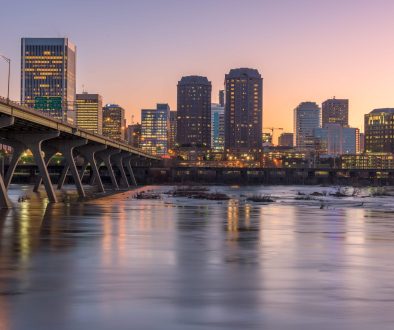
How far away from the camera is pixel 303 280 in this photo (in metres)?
22.1

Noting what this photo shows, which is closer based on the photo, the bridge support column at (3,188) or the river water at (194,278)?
the river water at (194,278)

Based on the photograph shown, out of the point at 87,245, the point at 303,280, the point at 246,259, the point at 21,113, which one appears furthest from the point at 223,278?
the point at 21,113

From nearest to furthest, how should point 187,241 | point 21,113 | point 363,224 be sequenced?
point 187,241, point 363,224, point 21,113

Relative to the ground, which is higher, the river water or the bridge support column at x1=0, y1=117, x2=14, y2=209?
the bridge support column at x1=0, y1=117, x2=14, y2=209

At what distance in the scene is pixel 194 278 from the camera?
22312mm

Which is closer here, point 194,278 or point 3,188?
point 194,278

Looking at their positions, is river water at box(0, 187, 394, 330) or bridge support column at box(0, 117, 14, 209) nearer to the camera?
river water at box(0, 187, 394, 330)

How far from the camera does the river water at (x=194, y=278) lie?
52.6ft

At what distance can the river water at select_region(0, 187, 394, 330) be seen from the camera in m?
16.0

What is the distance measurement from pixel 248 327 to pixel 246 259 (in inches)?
483

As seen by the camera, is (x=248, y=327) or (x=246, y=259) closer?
(x=248, y=327)

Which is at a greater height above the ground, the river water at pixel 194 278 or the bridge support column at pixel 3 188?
the bridge support column at pixel 3 188

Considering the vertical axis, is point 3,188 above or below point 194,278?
above

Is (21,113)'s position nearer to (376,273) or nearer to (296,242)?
(296,242)
